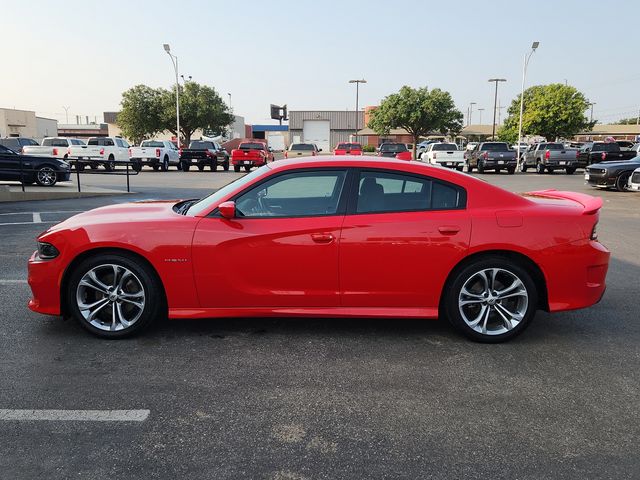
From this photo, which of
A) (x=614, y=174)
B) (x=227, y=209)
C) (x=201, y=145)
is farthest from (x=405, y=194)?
(x=201, y=145)

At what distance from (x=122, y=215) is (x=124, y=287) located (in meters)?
0.64

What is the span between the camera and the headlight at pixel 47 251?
4398mm

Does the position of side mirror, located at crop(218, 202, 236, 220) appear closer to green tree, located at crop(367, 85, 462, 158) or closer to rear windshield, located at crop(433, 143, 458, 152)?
rear windshield, located at crop(433, 143, 458, 152)

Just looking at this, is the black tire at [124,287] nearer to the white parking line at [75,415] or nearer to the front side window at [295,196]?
the front side window at [295,196]

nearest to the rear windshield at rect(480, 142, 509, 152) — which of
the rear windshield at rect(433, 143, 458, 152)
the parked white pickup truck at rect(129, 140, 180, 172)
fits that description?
the rear windshield at rect(433, 143, 458, 152)

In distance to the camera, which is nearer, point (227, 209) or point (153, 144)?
point (227, 209)

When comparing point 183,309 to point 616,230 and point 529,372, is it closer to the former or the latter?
point 529,372

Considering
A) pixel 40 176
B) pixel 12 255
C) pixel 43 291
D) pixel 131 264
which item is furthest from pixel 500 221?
pixel 40 176

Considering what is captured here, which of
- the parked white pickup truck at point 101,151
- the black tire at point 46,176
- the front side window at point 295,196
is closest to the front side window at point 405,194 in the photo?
the front side window at point 295,196

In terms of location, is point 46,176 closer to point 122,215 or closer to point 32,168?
point 32,168

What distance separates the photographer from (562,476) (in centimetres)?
267

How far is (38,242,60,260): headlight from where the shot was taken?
4.40 meters

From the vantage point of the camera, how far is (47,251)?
443 cm

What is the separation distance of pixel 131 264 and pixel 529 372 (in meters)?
3.21
